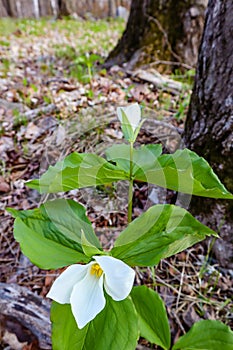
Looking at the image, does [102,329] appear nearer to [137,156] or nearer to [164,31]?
[137,156]

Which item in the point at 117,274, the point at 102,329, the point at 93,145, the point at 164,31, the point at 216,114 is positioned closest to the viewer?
the point at 117,274

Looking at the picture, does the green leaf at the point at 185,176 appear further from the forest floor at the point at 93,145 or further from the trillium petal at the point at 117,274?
the forest floor at the point at 93,145

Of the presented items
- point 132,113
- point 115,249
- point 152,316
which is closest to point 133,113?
point 132,113

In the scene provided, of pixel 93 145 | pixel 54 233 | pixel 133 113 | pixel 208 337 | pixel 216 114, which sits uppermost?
pixel 133 113

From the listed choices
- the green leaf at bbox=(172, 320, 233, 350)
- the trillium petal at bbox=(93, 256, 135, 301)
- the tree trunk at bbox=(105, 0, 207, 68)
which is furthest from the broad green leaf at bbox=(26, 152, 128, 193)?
the tree trunk at bbox=(105, 0, 207, 68)

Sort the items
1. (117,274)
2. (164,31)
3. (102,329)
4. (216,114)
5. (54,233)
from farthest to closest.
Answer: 1. (164,31)
2. (216,114)
3. (54,233)
4. (102,329)
5. (117,274)

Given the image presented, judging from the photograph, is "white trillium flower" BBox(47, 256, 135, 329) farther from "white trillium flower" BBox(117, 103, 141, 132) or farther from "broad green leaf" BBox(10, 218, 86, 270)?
"white trillium flower" BBox(117, 103, 141, 132)

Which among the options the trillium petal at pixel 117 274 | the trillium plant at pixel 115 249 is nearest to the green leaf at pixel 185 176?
the trillium plant at pixel 115 249
